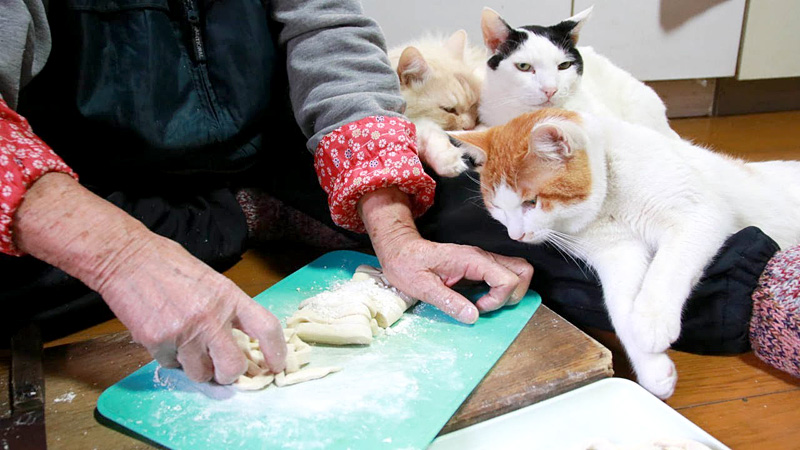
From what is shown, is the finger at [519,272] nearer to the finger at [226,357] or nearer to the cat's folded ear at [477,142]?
the cat's folded ear at [477,142]

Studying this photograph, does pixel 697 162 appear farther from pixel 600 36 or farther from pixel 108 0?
pixel 600 36

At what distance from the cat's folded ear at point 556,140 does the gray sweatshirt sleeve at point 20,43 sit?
76 cm

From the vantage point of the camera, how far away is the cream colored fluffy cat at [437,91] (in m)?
1.27

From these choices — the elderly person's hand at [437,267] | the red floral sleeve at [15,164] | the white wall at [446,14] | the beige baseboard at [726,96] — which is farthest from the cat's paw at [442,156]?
the beige baseboard at [726,96]

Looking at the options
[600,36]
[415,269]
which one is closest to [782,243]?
[415,269]

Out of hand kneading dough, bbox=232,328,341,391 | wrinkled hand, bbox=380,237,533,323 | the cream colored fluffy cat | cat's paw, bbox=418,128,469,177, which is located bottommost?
hand kneading dough, bbox=232,328,341,391

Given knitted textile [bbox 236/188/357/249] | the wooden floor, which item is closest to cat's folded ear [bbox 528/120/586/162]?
the wooden floor

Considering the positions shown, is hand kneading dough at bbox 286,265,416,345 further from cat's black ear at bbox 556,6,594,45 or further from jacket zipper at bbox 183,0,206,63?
cat's black ear at bbox 556,6,594,45

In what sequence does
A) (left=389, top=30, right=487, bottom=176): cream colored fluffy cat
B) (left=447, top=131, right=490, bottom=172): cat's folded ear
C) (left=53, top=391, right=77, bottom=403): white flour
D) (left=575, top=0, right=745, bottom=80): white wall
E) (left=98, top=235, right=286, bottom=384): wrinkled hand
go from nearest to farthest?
(left=98, top=235, right=286, bottom=384): wrinkled hand < (left=53, top=391, right=77, bottom=403): white flour < (left=447, top=131, right=490, bottom=172): cat's folded ear < (left=389, top=30, right=487, bottom=176): cream colored fluffy cat < (left=575, top=0, right=745, bottom=80): white wall

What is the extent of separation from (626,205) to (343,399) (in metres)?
0.56

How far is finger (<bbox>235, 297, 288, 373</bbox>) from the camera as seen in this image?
2.42ft

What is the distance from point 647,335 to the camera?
82 cm

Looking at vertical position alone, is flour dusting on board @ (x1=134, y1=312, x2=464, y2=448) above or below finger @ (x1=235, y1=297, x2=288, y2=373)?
below

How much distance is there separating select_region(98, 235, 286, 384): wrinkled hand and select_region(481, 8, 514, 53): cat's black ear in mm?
935
